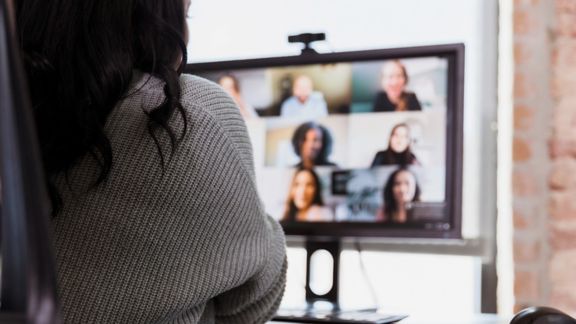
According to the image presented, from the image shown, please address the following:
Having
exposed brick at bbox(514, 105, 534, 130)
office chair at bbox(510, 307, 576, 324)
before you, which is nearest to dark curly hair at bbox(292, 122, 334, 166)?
exposed brick at bbox(514, 105, 534, 130)

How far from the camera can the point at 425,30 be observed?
190 cm

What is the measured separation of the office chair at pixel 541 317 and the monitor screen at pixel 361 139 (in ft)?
1.60

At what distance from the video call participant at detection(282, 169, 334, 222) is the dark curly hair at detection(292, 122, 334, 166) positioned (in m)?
0.03

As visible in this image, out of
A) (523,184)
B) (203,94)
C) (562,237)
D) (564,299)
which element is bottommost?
(564,299)

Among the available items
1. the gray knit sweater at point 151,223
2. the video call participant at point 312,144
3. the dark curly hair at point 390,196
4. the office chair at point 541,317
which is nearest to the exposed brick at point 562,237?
the dark curly hair at point 390,196

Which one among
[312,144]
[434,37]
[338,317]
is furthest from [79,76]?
[434,37]

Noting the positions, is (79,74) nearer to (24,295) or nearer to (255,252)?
(255,252)

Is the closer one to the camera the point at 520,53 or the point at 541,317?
the point at 541,317

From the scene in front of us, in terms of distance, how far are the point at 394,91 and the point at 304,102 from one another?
17 centimetres

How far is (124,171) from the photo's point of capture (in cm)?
87

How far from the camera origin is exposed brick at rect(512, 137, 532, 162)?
158 cm

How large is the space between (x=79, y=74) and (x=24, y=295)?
0.65 metres

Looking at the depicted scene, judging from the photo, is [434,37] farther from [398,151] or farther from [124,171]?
[124,171]

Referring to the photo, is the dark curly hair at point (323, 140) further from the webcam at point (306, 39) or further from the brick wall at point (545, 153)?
the brick wall at point (545, 153)
